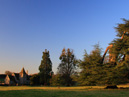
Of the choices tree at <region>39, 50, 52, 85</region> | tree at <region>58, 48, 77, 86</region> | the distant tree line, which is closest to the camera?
the distant tree line

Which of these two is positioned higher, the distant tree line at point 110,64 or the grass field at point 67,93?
the distant tree line at point 110,64

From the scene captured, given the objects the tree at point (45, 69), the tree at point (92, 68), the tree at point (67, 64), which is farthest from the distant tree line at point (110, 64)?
the tree at point (45, 69)

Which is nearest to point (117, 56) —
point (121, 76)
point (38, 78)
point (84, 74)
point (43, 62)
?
point (121, 76)

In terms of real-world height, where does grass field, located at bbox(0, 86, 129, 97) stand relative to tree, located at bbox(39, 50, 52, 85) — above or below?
below

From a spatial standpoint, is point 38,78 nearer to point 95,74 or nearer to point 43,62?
point 43,62

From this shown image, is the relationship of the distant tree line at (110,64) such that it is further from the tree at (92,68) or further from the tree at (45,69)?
the tree at (45,69)

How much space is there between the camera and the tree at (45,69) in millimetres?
57584

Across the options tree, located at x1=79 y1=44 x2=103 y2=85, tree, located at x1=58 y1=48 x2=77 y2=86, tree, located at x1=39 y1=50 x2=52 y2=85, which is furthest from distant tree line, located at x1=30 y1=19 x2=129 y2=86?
tree, located at x1=39 y1=50 x2=52 y2=85

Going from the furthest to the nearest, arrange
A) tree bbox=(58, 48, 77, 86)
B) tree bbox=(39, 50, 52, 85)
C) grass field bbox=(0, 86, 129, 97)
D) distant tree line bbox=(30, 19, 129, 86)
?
1. tree bbox=(39, 50, 52, 85)
2. tree bbox=(58, 48, 77, 86)
3. distant tree line bbox=(30, 19, 129, 86)
4. grass field bbox=(0, 86, 129, 97)

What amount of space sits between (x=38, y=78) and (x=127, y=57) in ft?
170

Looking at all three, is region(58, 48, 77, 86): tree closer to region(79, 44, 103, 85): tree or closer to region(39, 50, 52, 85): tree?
region(39, 50, 52, 85): tree

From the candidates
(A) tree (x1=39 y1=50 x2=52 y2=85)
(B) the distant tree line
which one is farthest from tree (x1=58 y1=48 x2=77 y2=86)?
(B) the distant tree line

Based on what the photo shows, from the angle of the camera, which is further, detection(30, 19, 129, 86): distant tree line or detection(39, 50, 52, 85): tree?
detection(39, 50, 52, 85): tree

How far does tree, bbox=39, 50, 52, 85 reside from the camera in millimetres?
57584
